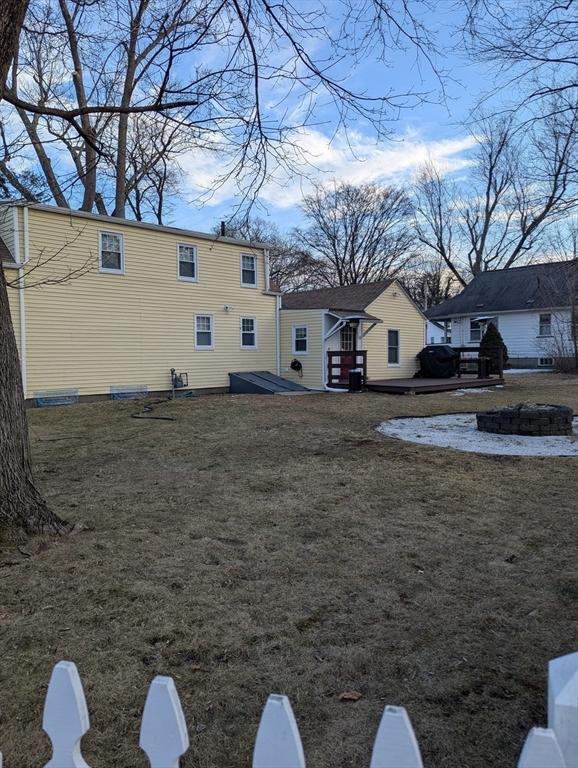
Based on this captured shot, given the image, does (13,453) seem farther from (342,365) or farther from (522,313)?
(522,313)

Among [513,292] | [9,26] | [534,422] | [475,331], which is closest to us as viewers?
[9,26]

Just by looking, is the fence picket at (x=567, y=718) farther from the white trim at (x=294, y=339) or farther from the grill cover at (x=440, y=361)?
the grill cover at (x=440, y=361)


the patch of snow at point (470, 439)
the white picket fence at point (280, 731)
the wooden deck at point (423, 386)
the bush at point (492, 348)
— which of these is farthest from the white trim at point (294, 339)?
the white picket fence at point (280, 731)

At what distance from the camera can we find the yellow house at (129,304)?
13.1 metres

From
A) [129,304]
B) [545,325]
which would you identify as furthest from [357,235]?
[129,304]

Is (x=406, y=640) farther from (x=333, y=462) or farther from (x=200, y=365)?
(x=200, y=365)

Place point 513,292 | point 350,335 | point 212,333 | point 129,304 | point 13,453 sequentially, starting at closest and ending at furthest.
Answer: point 13,453, point 129,304, point 212,333, point 350,335, point 513,292

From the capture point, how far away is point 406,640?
8.33 feet

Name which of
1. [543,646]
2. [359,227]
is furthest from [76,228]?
[359,227]

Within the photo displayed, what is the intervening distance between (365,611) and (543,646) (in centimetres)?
86

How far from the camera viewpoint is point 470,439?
7852mm

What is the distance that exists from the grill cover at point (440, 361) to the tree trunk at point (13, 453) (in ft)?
58.8

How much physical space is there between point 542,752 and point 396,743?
28 cm

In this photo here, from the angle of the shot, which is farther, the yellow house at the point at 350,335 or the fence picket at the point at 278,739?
the yellow house at the point at 350,335
